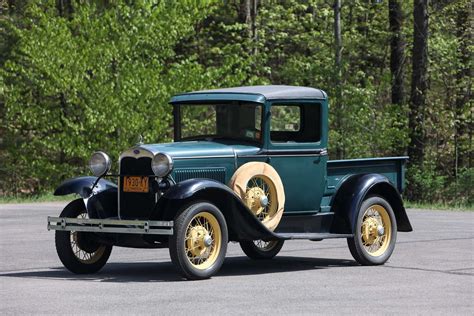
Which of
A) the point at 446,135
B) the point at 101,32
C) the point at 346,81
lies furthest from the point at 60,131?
the point at 446,135

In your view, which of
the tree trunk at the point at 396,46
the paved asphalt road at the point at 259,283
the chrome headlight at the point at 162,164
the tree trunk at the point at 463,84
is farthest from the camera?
the tree trunk at the point at 396,46

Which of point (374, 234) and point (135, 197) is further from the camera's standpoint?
point (374, 234)

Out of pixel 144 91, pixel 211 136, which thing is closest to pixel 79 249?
pixel 211 136

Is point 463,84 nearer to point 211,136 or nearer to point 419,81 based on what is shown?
point 419,81

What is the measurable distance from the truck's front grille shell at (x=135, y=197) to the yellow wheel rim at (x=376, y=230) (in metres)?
2.71

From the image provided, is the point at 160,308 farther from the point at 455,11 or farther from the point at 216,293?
the point at 455,11

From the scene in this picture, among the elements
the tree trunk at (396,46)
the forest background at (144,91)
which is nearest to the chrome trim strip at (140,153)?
the forest background at (144,91)

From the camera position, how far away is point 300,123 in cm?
1335

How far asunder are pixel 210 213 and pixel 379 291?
207 centimetres

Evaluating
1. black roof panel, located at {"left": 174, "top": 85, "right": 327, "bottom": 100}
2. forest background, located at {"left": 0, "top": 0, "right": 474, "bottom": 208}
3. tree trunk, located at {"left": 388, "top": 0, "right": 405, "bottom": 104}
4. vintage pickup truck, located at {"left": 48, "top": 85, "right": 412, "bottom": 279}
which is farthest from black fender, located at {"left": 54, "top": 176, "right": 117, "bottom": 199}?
tree trunk, located at {"left": 388, "top": 0, "right": 405, "bottom": 104}

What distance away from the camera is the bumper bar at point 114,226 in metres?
11.1

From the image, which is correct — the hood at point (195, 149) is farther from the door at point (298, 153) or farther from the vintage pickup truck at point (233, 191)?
the door at point (298, 153)

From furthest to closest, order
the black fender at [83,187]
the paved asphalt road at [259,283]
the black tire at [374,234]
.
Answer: the black tire at [374,234]
the black fender at [83,187]
the paved asphalt road at [259,283]

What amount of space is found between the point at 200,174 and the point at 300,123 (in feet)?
6.36
